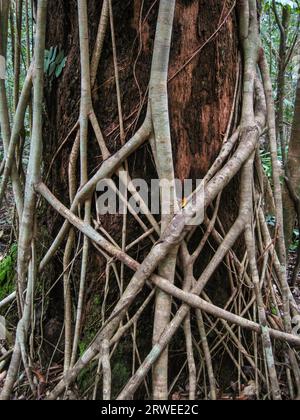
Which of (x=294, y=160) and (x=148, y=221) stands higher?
(x=294, y=160)

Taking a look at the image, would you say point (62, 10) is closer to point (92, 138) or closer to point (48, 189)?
point (92, 138)

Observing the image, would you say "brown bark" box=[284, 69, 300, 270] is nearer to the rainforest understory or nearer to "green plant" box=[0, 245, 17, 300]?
the rainforest understory

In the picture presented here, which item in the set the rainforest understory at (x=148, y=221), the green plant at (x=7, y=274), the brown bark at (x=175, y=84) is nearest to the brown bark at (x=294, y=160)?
the rainforest understory at (x=148, y=221)

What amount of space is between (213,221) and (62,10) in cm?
129

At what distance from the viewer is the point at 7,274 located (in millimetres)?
2912

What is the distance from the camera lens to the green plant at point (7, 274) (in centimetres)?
286

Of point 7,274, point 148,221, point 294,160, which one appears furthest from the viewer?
point 294,160

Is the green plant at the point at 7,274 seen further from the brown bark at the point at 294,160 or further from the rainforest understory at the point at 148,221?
the brown bark at the point at 294,160

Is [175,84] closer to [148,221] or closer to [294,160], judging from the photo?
[148,221]

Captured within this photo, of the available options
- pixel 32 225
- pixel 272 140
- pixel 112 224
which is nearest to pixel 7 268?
pixel 32 225

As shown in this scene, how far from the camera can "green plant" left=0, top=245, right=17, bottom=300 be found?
2861 millimetres

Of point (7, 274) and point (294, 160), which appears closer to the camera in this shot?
point (7, 274)

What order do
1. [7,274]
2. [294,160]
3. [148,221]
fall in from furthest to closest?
[294,160], [7,274], [148,221]

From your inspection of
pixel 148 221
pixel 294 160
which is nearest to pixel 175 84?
pixel 148 221
